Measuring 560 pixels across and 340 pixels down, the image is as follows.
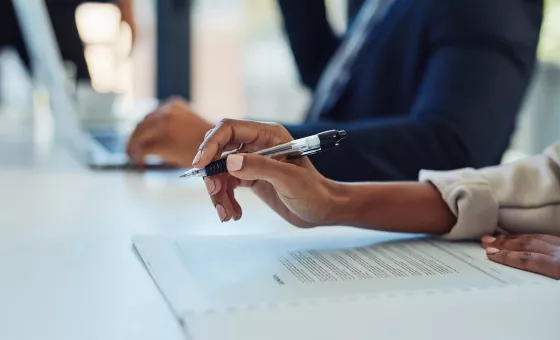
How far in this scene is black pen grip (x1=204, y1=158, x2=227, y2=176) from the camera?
0.66 m

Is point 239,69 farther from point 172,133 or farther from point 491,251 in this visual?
point 491,251

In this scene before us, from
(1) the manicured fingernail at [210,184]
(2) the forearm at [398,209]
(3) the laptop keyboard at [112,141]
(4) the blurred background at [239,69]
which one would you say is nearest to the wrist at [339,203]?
(2) the forearm at [398,209]

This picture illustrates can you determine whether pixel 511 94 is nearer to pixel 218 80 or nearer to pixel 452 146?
pixel 452 146

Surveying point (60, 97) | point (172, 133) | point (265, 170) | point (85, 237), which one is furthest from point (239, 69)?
point (265, 170)

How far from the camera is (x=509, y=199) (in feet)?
2.43

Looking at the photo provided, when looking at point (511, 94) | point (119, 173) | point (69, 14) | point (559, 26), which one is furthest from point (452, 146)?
point (559, 26)

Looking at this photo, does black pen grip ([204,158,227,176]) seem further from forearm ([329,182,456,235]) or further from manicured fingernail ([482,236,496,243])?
manicured fingernail ([482,236,496,243])

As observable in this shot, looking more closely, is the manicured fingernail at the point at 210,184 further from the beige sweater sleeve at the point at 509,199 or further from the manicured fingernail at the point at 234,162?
the beige sweater sleeve at the point at 509,199

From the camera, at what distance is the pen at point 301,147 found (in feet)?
2.15

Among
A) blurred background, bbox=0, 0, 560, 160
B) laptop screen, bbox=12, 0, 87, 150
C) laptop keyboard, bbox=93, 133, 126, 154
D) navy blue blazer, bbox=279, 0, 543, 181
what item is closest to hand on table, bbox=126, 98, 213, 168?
navy blue blazer, bbox=279, 0, 543, 181

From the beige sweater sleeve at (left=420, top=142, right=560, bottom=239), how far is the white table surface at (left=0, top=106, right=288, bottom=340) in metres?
0.21

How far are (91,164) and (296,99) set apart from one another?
1863mm

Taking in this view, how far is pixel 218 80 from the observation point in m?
2.93

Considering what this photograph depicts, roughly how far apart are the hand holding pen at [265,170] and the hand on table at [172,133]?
30 cm
